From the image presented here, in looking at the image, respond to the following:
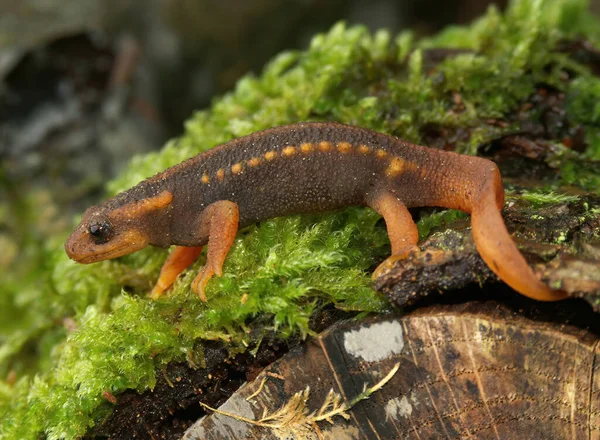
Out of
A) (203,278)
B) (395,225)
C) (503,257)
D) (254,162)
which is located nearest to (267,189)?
(254,162)

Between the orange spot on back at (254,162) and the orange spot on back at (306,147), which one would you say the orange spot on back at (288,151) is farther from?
the orange spot on back at (254,162)

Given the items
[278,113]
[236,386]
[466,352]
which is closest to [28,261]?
[278,113]

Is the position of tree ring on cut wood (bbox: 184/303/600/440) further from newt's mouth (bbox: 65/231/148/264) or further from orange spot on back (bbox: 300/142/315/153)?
newt's mouth (bbox: 65/231/148/264)

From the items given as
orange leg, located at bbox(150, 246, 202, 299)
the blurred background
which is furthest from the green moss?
the blurred background

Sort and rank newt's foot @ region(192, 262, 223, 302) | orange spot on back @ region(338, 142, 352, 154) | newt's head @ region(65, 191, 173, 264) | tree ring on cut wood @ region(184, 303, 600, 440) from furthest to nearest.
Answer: newt's head @ region(65, 191, 173, 264) < orange spot on back @ region(338, 142, 352, 154) < newt's foot @ region(192, 262, 223, 302) < tree ring on cut wood @ region(184, 303, 600, 440)

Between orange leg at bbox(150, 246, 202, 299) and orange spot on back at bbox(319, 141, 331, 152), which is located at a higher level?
orange spot on back at bbox(319, 141, 331, 152)

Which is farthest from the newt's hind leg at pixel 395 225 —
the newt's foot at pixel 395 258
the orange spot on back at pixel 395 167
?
the orange spot on back at pixel 395 167
